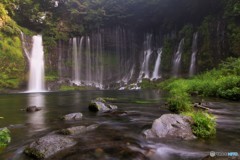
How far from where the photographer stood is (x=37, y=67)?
52781 mm

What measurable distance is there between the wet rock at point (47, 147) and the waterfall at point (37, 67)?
141ft

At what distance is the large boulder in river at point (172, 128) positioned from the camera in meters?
7.66

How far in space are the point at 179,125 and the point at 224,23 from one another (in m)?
38.7

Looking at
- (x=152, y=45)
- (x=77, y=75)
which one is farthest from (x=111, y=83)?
(x=152, y=45)

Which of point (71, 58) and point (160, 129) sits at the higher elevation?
point (71, 58)

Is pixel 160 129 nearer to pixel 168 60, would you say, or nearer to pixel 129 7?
pixel 168 60

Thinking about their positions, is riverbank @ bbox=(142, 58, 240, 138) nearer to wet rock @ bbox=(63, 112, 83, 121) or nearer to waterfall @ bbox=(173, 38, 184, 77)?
wet rock @ bbox=(63, 112, 83, 121)

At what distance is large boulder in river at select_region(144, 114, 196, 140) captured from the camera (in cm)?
766

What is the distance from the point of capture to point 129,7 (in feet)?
193

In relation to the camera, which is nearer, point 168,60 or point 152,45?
point 168,60


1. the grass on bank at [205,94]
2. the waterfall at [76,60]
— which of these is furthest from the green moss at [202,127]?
the waterfall at [76,60]

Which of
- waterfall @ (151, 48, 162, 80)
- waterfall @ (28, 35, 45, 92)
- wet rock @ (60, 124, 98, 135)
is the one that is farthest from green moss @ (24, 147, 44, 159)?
waterfall @ (151, 48, 162, 80)

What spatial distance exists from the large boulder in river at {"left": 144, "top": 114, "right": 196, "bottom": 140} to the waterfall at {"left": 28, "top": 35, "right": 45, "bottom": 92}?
141 feet

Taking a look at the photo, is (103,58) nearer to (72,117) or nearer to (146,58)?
(146,58)
